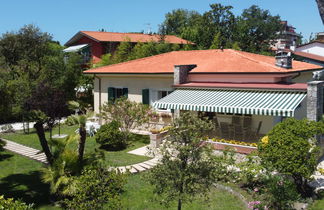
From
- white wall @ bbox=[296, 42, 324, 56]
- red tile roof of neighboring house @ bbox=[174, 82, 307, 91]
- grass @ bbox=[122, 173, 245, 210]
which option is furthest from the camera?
white wall @ bbox=[296, 42, 324, 56]

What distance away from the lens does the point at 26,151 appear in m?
23.1

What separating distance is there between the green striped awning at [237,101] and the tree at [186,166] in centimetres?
1031

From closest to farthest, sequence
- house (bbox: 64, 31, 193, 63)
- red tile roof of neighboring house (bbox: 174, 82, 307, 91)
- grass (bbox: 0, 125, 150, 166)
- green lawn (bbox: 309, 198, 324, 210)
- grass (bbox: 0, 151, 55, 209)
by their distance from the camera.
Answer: green lawn (bbox: 309, 198, 324, 210), grass (bbox: 0, 151, 55, 209), grass (bbox: 0, 125, 150, 166), red tile roof of neighboring house (bbox: 174, 82, 307, 91), house (bbox: 64, 31, 193, 63)

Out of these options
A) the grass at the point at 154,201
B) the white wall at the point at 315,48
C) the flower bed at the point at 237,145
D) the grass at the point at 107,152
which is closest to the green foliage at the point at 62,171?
the grass at the point at 154,201

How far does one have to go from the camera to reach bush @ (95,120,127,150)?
23.0m

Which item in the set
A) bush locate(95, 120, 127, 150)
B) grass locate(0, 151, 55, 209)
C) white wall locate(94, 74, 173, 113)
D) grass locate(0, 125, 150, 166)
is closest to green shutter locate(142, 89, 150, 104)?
white wall locate(94, 74, 173, 113)

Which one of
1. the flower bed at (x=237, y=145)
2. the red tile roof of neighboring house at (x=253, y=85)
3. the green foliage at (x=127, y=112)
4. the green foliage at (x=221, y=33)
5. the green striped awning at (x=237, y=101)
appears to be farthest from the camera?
the green foliage at (x=221, y=33)

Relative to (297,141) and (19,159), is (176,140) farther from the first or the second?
(19,159)

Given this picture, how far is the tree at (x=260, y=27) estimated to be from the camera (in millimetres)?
75312

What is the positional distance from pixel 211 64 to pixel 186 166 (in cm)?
1895

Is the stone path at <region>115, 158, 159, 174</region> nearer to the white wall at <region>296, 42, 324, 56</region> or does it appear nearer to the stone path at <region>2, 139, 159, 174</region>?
the stone path at <region>2, 139, 159, 174</region>

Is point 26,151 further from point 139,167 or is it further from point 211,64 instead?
point 211,64

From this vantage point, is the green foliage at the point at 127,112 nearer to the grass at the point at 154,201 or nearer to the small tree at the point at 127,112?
the small tree at the point at 127,112

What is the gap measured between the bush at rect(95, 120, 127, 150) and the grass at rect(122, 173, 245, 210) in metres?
7.06
